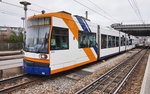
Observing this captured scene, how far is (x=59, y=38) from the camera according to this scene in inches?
239

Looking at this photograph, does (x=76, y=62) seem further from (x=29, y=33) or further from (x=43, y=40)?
(x=29, y=33)

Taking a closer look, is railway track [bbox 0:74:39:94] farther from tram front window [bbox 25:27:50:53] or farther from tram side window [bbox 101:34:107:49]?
tram side window [bbox 101:34:107:49]

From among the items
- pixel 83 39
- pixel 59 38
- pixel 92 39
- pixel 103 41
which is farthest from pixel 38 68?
pixel 103 41

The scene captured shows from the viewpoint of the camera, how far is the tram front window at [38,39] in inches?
221

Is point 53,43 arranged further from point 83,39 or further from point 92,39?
point 92,39

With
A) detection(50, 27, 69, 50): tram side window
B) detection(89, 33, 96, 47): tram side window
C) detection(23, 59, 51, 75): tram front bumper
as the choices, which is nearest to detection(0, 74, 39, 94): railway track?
detection(23, 59, 51, 75): tram front bumper

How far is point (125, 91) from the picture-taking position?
16.3 feet

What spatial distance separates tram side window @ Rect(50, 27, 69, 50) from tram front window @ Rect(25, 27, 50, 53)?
1.07 ft

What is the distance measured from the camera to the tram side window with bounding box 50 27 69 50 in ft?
19.0

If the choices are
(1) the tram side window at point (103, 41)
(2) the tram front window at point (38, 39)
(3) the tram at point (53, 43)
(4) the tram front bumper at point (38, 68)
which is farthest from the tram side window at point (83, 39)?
(4) the tram front bumper at point (38, 68)

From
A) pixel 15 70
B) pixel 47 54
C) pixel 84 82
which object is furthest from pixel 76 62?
pixel 15 70

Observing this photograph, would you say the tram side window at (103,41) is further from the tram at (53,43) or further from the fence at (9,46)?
the fence at (9,46)

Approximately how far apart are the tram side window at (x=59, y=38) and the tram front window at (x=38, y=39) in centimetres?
32

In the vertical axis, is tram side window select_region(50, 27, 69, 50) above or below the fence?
above
